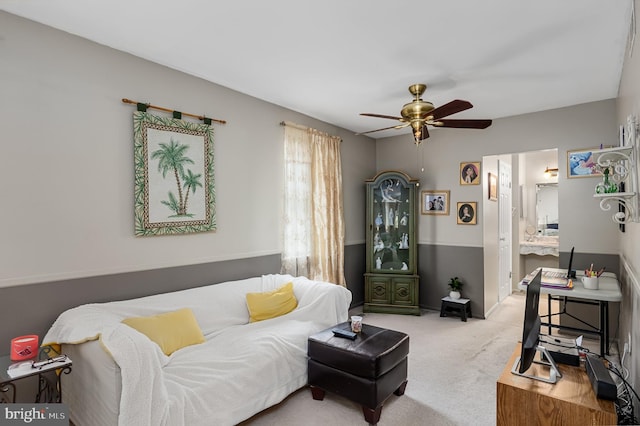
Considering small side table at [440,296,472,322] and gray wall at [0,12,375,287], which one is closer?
gray wall at [0,12,375,287]

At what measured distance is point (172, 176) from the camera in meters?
2.94

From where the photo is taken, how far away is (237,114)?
11.5 ft

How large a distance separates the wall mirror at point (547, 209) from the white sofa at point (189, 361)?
4827mm

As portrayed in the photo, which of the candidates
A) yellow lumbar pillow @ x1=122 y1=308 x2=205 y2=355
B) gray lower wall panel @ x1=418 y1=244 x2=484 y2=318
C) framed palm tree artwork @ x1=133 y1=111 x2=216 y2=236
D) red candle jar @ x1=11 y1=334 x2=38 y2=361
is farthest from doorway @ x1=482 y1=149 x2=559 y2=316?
red candle jar @ x1=11 y1=334 x2=38 y2=361

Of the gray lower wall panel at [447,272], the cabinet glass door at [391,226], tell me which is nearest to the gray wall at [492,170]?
the gray lower wall panel at [447,272]

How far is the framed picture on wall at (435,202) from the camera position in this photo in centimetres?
494

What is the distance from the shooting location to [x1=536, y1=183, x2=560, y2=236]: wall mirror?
593 cm

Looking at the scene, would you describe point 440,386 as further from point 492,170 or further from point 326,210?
point 492,170

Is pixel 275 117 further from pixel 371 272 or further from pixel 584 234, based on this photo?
pixel 584 234

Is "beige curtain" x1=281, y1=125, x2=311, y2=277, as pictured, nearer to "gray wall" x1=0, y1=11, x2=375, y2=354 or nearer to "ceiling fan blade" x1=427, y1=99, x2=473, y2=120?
"gray wall" x1=0, y1=11, x2=375, y2=354

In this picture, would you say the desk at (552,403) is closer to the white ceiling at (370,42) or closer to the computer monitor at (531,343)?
the computer monitor at (531,343)

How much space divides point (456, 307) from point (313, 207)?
2387mm

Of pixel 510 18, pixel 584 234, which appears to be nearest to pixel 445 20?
pixel 510 18

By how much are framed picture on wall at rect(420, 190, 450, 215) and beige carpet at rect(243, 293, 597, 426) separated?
159cm
